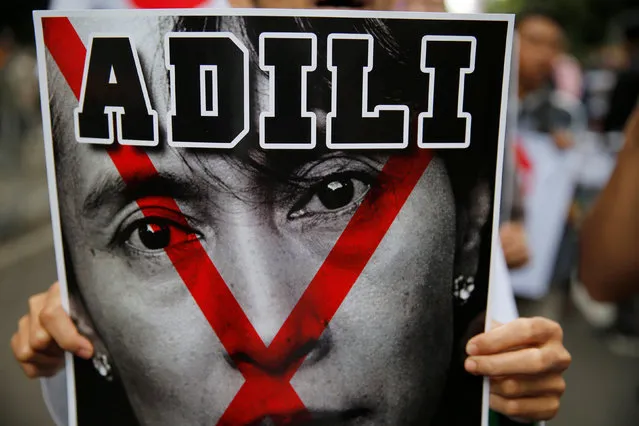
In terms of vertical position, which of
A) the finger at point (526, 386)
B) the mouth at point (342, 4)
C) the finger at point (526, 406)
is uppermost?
the mouth at point (342, 4)

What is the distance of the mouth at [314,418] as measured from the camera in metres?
0.72

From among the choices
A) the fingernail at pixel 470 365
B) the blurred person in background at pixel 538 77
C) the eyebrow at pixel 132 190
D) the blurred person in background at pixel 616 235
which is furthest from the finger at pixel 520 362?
the blurred person in background at pixel 538 77

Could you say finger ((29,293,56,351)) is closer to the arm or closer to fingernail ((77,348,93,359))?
fingernail ((77,348,93,359))

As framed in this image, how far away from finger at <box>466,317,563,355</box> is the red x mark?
160mm

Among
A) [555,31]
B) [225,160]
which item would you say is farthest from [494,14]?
[555,31]

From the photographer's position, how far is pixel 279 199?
69 centimetres

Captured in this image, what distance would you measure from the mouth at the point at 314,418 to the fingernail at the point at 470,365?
0.12m

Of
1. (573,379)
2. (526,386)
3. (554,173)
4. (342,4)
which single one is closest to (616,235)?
(526,386)

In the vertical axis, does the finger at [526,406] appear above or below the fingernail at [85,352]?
below

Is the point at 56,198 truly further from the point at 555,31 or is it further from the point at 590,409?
the point at 555,31

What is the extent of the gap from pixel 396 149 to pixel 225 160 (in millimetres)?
163

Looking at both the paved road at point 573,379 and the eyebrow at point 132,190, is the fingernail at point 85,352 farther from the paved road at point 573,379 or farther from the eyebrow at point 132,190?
the paved road at point 573,379

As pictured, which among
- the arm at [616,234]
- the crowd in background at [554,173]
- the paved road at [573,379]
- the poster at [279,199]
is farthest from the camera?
the crowd in background at [554,173]

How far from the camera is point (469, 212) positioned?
723 mm
